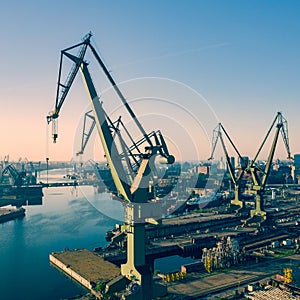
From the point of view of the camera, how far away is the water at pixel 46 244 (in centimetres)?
2261

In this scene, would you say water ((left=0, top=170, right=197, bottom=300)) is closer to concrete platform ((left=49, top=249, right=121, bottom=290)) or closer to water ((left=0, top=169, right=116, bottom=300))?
water ((left=0, top=169, right=116, bottom=300))

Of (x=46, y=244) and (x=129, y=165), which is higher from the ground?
(x=129, y=165)

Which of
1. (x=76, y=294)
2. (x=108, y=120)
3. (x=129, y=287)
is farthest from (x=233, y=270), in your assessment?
(x=108, y=120)

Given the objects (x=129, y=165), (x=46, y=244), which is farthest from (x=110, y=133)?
(x=46, y=244)

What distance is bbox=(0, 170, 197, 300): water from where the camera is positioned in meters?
22.6

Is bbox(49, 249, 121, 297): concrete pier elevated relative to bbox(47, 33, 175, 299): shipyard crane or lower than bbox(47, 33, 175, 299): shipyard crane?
lower

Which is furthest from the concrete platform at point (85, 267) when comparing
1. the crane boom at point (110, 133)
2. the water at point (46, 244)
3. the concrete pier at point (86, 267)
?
the crane boom at point (110, 133)

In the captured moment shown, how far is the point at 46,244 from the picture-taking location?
3344cm

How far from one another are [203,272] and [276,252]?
25.7 ft

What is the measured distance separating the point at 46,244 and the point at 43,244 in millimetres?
296

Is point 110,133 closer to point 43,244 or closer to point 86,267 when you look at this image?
point 86,267

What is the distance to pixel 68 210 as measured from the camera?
5619 cm

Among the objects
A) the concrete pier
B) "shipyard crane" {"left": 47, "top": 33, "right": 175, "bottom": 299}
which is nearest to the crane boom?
"shipyard crane" {"left": 47, "top": 33, "right": 175, "bottom": 299}

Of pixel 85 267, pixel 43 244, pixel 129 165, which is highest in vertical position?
pixel 129 165
